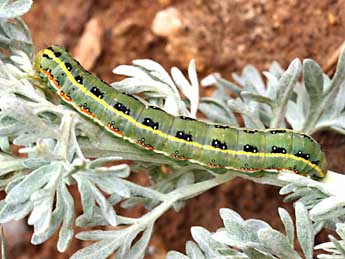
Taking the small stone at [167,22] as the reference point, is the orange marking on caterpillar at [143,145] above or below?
below

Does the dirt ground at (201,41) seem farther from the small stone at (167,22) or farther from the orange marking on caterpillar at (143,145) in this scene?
the orange marking on caterpillar at (143,145)

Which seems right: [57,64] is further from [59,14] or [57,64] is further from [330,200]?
[59,14]

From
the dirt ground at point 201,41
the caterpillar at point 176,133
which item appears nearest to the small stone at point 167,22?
the dirt ground at point 201,41

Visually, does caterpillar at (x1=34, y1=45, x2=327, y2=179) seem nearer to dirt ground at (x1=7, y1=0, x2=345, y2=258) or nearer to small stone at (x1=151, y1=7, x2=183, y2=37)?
dirt ground at (x1=7, y1=0, x2=345, y2=258)

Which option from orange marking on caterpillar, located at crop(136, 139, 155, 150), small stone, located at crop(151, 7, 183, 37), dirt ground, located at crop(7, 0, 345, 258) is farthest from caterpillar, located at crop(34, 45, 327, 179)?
small stone, located at crop(151, 7, 183, 37)

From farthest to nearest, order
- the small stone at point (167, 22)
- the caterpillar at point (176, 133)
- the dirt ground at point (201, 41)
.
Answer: the small stone at point (167, 22) → the dirt ground at point (201, 41) → the caterpillar at point (176, 133)

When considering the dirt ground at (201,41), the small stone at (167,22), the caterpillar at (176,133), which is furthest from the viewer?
the small stone at (167,22)
